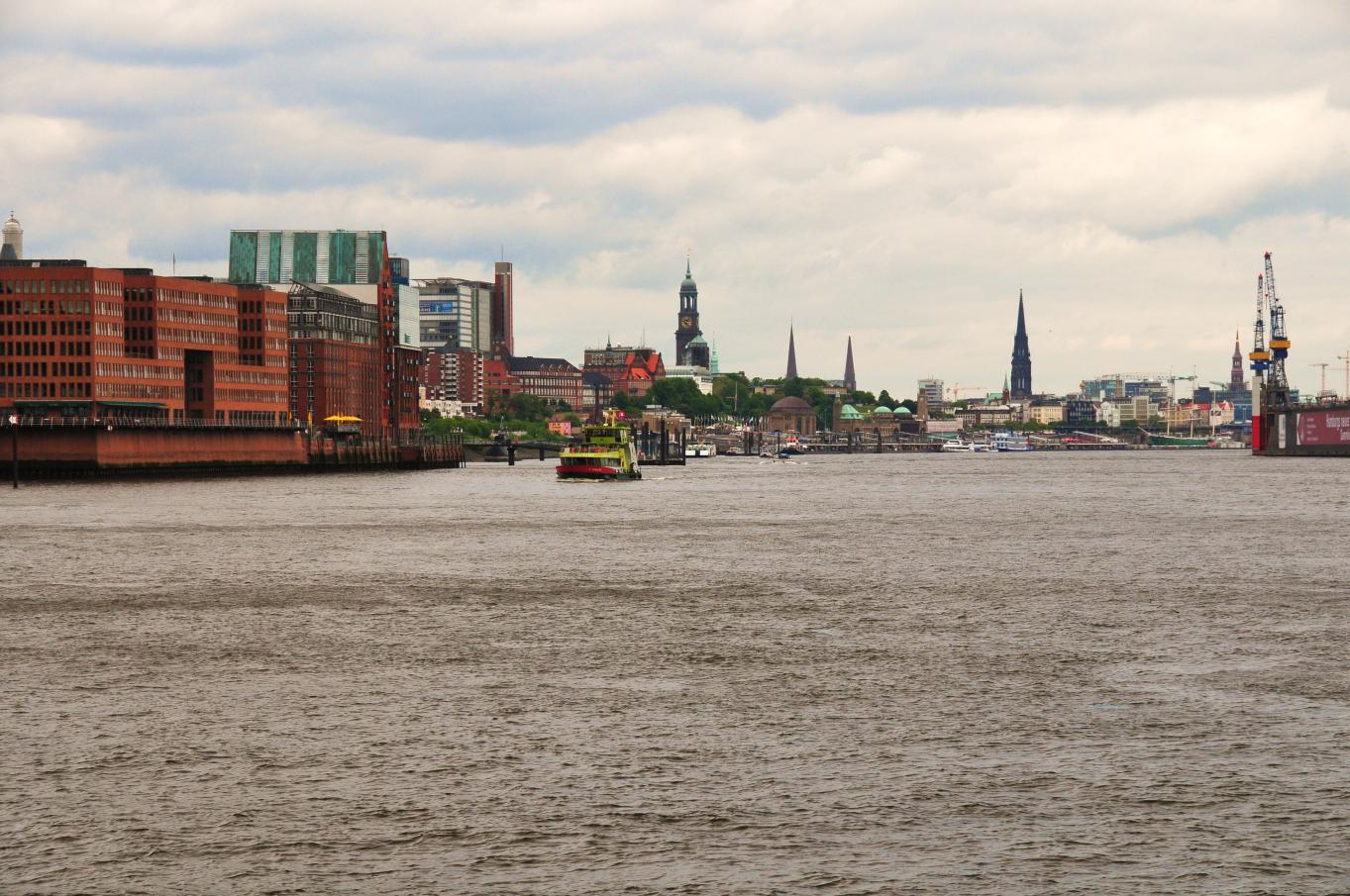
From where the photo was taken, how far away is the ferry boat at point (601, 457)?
5881 inches

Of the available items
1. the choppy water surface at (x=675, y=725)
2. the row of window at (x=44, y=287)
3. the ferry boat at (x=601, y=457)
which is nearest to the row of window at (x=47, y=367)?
the row of window at (x=44, y=287)

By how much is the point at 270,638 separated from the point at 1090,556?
3359 cm

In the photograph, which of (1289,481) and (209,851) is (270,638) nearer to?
(209,851)

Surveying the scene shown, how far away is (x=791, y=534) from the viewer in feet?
248

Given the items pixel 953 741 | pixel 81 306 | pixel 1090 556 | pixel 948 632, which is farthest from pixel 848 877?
pixel 81 306

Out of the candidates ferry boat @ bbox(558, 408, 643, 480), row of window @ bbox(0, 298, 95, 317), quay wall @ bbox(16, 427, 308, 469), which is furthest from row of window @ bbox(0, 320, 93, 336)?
ferry boat @ bbox(558, 408, 643, 480)

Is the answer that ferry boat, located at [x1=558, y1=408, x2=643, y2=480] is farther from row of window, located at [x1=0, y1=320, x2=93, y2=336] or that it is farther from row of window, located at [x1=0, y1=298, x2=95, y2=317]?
row of window, located at [x1=0, y1=298, x2=95, y2=317]

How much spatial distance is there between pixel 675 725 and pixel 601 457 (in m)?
123

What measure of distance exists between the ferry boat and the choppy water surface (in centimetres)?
8903

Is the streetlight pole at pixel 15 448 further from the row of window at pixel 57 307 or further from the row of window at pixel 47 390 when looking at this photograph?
the row of window at pixel 57 307

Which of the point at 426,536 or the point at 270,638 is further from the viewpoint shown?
the point at 426,536

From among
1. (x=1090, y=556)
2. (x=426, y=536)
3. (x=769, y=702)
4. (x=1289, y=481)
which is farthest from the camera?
(x=1289, y=481)

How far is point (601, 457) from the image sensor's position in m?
150

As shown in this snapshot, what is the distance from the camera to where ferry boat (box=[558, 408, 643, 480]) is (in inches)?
5881
